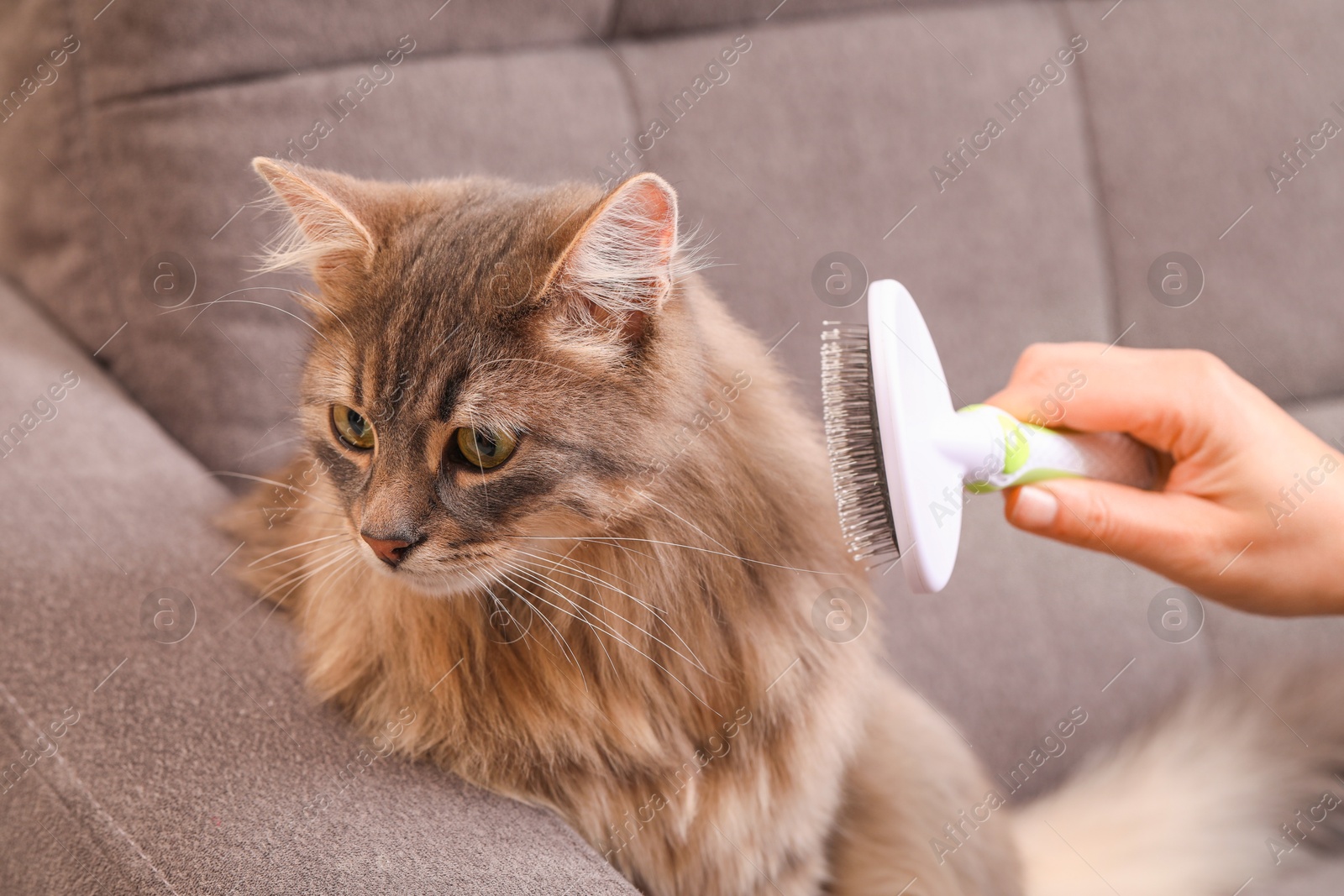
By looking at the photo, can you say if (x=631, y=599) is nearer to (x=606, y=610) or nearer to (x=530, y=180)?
(x=606, y=610)

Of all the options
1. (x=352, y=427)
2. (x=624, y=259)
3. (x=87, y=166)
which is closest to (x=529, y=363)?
(x=624, y=259)

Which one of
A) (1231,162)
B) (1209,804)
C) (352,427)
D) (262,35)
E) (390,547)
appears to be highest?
(262,35)

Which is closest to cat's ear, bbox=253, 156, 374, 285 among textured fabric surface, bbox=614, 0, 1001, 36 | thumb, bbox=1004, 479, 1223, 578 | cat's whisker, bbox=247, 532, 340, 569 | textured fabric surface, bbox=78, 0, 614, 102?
cat's whisker, bbox=247, 532, 340, 569

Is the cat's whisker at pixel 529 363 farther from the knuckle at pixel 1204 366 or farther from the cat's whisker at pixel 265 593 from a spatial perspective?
the knuckle at pixel 1204 366

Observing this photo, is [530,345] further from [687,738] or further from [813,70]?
[813,70]

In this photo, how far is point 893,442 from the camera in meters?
0.82

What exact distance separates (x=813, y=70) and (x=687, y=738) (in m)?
1.34

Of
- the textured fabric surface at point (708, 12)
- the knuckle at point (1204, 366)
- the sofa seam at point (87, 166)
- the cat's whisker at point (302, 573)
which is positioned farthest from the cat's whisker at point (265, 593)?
the textured fabric surface at point (708, 12)

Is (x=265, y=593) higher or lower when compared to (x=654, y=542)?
higher

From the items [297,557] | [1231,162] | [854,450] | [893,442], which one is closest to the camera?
[893,442]

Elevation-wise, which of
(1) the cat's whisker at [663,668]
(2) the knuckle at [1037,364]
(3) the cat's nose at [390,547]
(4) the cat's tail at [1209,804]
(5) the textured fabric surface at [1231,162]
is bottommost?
(4) the cat's tail at [1209,804]

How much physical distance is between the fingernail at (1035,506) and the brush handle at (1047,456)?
2 cm

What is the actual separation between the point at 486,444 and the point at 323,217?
322 mm

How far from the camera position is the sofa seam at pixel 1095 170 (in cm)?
197
